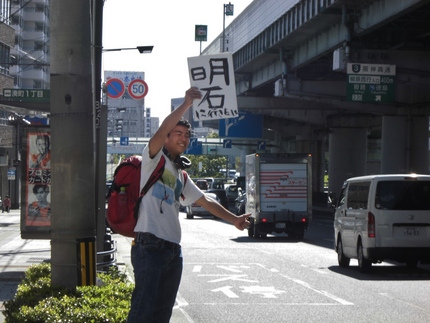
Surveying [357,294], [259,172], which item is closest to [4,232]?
[259,172]

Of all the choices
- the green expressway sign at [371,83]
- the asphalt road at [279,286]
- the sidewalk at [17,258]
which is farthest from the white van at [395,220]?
the green expressway sign at [371,83]

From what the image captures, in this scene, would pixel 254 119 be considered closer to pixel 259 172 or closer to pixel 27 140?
pixel 259 172

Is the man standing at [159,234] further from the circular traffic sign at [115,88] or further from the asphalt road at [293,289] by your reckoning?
the circular traffic sign at [115,88]

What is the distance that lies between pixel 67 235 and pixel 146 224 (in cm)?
131

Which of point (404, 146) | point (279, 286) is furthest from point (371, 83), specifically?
point (279, 286)

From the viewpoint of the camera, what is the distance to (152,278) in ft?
19.7

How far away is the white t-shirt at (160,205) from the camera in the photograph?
19.9 ft

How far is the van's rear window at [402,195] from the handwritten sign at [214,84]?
12353 millimetres

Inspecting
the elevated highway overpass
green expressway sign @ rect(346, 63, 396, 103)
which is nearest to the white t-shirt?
the elevated highway overpass

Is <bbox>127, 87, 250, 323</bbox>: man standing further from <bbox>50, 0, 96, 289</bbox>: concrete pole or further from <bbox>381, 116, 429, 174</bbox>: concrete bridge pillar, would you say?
<bbox>381, 116, 429, 174</bbox>: concrete bridge pillar

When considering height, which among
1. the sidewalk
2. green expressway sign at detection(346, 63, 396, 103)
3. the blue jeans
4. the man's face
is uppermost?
green expressway sign at detection(346, 63, 396, 103)

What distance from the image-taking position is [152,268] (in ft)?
19.8

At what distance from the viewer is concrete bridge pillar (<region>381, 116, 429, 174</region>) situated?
47188 mm

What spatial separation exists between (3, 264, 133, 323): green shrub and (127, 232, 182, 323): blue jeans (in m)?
0.71
